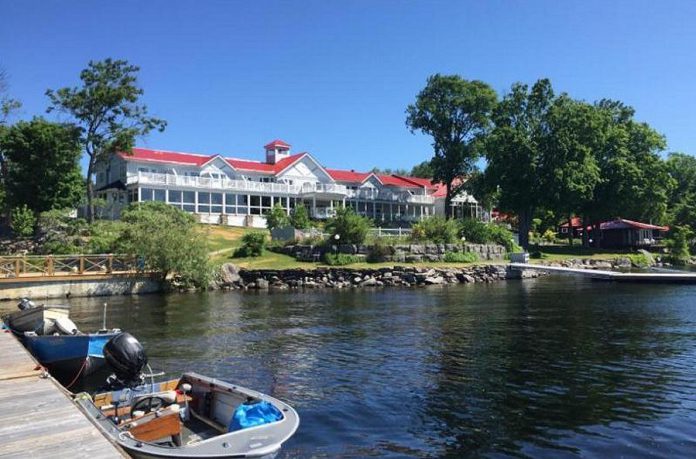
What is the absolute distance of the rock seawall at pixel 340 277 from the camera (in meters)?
39.8

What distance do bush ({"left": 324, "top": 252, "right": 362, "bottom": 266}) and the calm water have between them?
15.1 metres

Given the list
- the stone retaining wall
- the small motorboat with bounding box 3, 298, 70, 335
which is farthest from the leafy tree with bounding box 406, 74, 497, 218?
the small motorboat with bounding box 3, 298, 70, 335

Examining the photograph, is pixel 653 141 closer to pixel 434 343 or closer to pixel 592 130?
pixel 592 130

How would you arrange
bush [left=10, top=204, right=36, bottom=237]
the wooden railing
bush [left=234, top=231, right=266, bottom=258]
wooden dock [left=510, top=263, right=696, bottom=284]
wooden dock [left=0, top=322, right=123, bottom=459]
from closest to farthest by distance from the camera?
wooden dock [left=0, top=322, right=123, bottom=459], the wooden railing, wooden dock [left=510, top=263, right=696, bottom=284], bush [left=234, top=231, right=266, bottom=258], bush [left=10, top=204, right=36, bottom=237]

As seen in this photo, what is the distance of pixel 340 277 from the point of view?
4166cm

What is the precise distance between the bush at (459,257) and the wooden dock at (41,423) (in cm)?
3979

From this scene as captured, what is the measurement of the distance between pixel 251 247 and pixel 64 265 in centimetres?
1427

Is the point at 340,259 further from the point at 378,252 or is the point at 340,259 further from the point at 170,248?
the point at 170,248

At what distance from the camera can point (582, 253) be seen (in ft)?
209

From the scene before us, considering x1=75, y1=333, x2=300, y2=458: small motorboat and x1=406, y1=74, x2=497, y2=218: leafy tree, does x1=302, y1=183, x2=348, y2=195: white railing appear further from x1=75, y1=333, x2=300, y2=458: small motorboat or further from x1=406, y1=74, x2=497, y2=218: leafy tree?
x1=75, y1=333, x2=300, y2=458: small motorboat

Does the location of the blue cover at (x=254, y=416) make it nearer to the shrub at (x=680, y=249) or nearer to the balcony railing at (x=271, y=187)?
the balcony railing at (x=271, y=187)

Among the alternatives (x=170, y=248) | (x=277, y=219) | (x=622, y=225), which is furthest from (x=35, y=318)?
(x=622, y=225)

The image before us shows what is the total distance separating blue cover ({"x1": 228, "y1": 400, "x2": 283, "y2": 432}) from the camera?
8227mm

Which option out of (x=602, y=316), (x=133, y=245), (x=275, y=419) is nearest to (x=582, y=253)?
(x=602, y=316)
